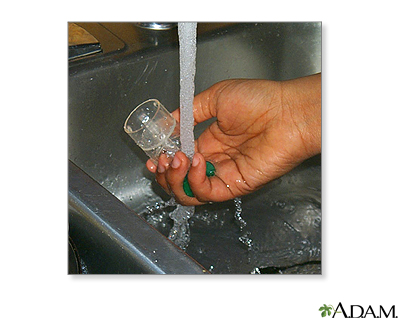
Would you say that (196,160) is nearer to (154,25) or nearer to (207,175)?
(207,175)

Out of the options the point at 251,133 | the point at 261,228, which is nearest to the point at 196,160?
the point at 251,133

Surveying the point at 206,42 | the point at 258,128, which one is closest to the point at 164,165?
the point at 258,128

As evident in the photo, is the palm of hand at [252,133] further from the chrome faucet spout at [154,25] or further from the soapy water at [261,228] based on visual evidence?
the chrome faucet spout at [154,25]

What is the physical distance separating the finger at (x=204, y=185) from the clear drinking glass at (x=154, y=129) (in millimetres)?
54

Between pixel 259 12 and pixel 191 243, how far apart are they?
1.40 feet

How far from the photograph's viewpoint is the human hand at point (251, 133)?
896 mm

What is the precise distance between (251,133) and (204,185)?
0.43 ft

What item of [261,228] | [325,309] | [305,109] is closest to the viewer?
[325,309]

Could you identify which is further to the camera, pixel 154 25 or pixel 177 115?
pixel 154 25

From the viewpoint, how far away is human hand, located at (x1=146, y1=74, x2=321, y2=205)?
90 centimetres
